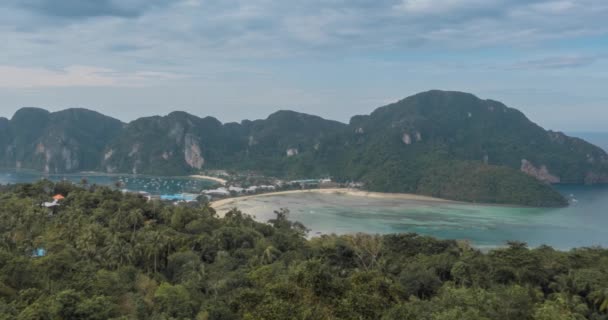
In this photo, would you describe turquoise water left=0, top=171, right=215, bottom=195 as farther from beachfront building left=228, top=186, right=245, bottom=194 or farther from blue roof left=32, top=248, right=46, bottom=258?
blue roof left=32, top=248, right=46, bottom=258

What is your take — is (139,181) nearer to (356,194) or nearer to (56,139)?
(56,139)

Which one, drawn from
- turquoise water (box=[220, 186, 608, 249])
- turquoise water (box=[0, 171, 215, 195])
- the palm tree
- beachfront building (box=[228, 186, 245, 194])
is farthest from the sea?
the palm tree

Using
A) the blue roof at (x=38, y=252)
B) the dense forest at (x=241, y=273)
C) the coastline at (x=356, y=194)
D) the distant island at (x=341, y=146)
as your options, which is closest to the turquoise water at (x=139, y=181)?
the distant island at (x=341, y=146)

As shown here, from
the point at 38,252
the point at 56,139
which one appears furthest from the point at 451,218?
the point at 56,139

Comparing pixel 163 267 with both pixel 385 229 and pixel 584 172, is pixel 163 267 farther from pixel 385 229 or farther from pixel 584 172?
pixel 584 172

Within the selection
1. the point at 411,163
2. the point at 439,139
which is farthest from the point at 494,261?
the point at 439,139

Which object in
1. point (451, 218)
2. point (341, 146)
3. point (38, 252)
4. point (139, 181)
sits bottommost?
point (451, 218)

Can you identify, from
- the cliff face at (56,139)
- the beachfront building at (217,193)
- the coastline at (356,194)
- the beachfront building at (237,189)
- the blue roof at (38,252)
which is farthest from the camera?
the cliff face at (56,139)

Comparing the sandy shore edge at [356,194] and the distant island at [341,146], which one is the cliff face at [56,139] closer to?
the distant island at [341,146]
